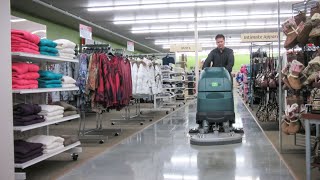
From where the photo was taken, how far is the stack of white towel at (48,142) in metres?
4.18

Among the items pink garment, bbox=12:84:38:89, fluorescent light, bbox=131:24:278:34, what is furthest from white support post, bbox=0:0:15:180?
fluorescent light, bbox=131:24:278:34

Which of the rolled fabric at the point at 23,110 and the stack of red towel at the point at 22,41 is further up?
the stack of red towel at the point at 22,41

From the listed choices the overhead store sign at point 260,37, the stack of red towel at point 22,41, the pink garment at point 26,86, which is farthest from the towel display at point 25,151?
the overhead store sign at point 260,37

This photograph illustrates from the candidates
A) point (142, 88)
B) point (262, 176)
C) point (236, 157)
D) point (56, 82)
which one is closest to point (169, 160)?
point (236, 157)

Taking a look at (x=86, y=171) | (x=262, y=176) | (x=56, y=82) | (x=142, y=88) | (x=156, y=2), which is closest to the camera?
(x=262, y=176)

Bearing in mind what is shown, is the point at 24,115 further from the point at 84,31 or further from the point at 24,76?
the point at 84,31

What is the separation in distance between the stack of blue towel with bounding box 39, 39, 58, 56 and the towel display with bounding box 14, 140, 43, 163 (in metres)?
1.05

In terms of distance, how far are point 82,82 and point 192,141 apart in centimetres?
209

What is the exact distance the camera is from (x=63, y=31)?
52.4 ft

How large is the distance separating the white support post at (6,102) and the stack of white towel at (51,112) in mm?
814

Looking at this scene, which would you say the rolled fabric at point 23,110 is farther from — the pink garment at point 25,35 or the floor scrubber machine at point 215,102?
the floor scrubber machine at point 215,102

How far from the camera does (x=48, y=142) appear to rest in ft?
13.9

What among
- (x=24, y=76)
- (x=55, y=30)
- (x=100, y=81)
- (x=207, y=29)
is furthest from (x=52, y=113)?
(x=207, y=29)

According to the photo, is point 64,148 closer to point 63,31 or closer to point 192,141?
point 192,141
